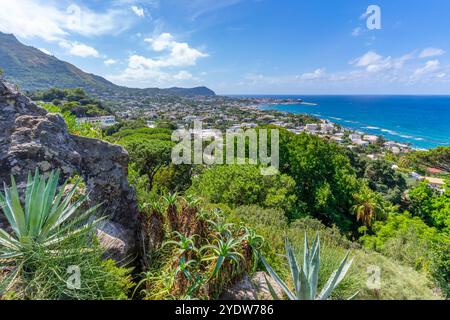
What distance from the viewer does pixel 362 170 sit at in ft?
93.3

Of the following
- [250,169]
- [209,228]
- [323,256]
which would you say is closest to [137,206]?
[209,228]

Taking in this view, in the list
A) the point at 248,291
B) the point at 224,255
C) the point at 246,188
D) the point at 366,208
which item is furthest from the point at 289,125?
the point at 224,255

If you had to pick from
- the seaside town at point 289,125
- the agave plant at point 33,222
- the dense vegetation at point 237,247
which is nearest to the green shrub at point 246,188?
the dense vegetation at point 237,247

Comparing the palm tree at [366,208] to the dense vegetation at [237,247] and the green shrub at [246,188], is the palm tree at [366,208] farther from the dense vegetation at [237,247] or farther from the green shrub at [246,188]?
the green shrub at [246,188]

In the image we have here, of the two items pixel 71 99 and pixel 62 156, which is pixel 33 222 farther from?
pixel 71 99

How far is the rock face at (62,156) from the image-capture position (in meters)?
3.14

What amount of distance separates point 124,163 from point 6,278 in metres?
2.46

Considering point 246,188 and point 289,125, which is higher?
point 289,125

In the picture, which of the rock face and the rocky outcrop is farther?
the rock face

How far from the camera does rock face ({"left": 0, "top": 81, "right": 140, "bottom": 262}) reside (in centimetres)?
314

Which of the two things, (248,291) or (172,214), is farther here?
(172,214)

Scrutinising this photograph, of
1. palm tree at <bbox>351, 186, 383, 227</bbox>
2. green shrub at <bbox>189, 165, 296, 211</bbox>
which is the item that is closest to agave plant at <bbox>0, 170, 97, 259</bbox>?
green shrub at <bbox>189, 165, 296, 211</bbox>

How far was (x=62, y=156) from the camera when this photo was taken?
11.2 ft

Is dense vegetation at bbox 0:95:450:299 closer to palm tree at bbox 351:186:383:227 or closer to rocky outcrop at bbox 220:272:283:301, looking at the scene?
rocky outcrop at bbox 220:272:283:301
